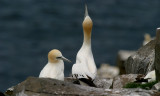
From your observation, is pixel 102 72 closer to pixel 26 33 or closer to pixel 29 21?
pixel 26 33

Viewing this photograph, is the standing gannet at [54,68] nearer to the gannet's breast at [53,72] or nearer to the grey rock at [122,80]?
the gannet's breast at [53,72]

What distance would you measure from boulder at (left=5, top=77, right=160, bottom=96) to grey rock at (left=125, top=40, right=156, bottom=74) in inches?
113

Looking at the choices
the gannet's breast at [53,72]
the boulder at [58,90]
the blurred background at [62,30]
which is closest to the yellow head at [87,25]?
the gannet's breast at [53,72]

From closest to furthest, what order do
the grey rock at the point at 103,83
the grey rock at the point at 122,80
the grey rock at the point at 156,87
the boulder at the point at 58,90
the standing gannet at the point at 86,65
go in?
1. the boulder at the point at 58,90
2. the grey rock at the point at 156,87
3. the grey rock at the point at 122,80
4. the standing gannet at the point at 86,65
5. the grey rock at the point at 103,83

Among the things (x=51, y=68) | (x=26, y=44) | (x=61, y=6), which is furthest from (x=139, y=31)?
(x=51, y=68)

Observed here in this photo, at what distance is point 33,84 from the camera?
442 inches

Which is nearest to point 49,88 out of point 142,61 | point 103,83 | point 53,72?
point 53,72

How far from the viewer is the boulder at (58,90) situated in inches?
436

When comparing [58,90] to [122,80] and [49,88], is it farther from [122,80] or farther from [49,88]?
[122,80]

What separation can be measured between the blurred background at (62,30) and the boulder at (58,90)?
90.7 feet

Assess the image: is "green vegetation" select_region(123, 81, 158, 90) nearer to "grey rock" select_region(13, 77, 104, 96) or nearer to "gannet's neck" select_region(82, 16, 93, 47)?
"grey rock" select_region(13, 77, 104, 96)

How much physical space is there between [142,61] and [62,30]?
3917 centimetres

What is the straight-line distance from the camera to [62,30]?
176 ft

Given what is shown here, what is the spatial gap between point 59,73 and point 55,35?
39.6 metres
